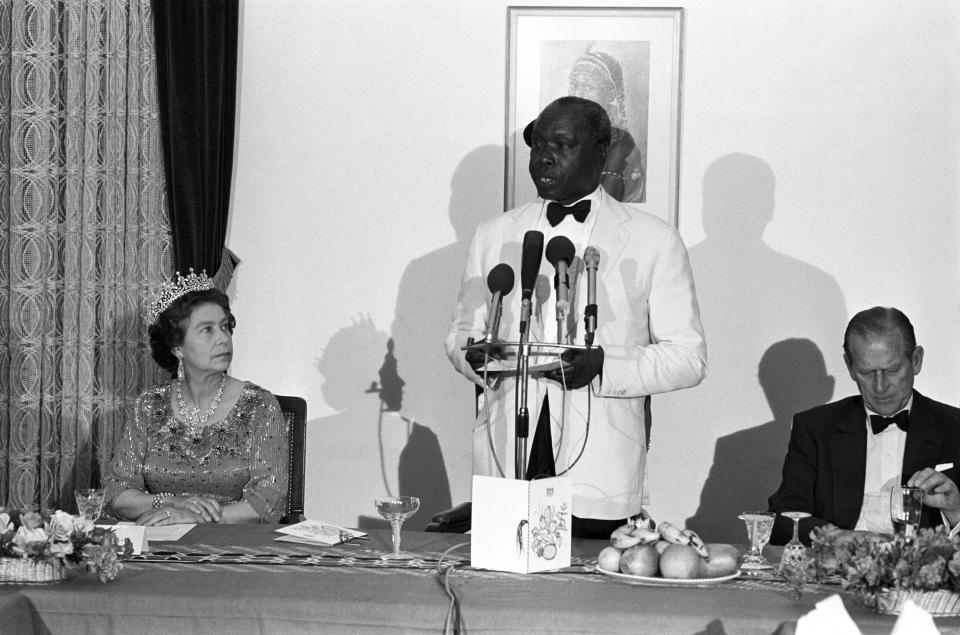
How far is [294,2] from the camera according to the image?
4.64 meters

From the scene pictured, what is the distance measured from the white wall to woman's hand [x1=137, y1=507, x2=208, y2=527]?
139 centimetres

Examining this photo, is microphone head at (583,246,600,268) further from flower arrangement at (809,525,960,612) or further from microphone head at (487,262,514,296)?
flower arrangement at (809,525,960,612)

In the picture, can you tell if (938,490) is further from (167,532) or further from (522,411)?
(167,532)

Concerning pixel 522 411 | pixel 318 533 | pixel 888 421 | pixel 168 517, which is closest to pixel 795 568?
pixel 522 411

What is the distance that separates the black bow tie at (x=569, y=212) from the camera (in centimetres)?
333

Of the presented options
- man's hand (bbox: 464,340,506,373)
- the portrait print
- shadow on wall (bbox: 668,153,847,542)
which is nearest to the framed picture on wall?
the portrait print

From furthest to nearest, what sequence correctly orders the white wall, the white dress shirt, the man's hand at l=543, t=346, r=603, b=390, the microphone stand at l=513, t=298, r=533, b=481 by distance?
the white wall → the white dress shirt → the man's hand at l=543, t=346, r=603, b=390 → the microphone stand at l=513, t=298, r=533, b=481

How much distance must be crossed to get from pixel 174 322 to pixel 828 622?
2983 mm

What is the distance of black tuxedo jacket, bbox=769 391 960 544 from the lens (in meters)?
3.35

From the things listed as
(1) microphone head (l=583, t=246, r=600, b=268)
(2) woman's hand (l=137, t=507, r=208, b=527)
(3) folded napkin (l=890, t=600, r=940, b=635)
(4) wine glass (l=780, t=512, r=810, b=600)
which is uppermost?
(1) microphone head (l=583, t=246, r=600, b=268)

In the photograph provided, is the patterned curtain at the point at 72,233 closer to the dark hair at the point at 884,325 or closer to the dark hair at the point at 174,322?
the dark hair at the point at 174,322

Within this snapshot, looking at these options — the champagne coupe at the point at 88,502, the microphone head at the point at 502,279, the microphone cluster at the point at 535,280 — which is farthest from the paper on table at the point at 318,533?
the microphone head at the point at 502,279

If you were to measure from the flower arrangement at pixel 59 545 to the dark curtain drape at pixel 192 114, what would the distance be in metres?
2.18

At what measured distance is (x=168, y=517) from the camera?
10.6ft
